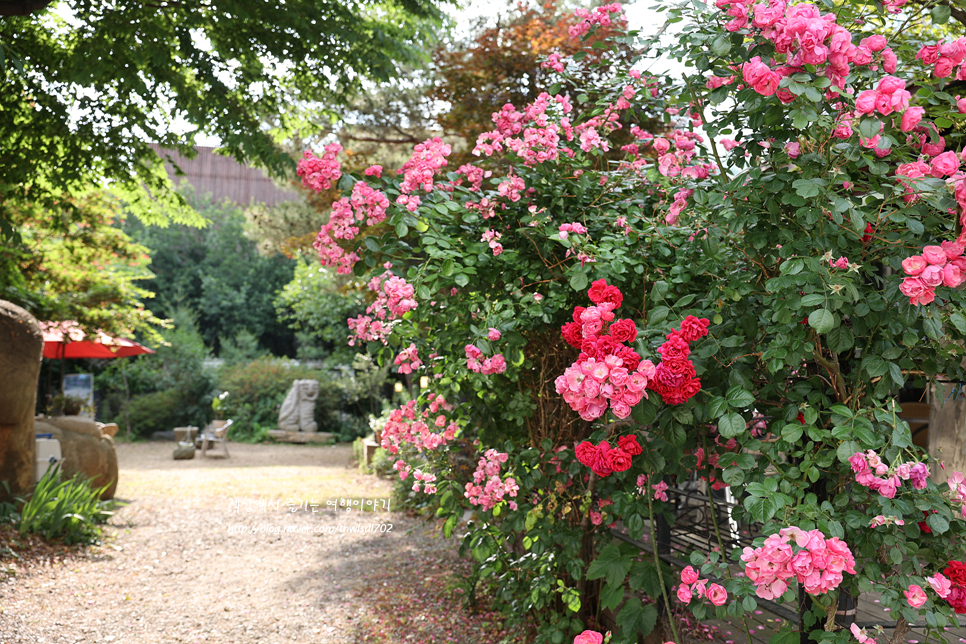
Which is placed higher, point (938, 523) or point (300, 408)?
point (938, 523)

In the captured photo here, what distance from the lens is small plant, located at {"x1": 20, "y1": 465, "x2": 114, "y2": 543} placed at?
16.1 ft

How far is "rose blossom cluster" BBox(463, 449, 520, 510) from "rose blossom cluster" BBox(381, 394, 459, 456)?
12.1 inches

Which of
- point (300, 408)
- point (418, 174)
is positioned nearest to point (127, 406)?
point (300, 408)

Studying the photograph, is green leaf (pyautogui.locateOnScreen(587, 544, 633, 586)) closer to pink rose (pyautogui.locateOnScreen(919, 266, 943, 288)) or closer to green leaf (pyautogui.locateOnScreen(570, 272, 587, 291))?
green leaf (pyautogui.locateOnScreen(570, 272, 587, 291))

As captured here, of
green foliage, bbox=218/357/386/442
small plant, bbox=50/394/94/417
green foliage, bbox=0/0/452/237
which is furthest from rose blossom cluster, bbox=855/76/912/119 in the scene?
green foliage, bbox=218/357/386/442

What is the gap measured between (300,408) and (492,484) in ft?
35.8

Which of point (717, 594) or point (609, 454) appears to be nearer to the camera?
point (717, 594)

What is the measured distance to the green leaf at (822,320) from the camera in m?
1.45

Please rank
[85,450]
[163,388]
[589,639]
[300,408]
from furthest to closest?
[163,388] < [300,408] < [85,450] < [589,639]

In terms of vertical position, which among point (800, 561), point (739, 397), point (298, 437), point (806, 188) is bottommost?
point (298, 437)

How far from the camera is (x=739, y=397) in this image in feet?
5.33

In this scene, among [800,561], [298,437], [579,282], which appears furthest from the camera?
[298,437]

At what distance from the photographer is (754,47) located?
1558mm

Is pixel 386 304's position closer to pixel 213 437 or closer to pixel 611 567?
pixel 611 567
